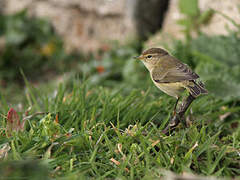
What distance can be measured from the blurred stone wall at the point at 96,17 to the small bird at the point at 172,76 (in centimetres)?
348

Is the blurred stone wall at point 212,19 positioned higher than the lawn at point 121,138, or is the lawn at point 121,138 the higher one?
the blurred stone wall at point 212,19

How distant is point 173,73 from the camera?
279cm

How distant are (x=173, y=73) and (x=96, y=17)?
462cm

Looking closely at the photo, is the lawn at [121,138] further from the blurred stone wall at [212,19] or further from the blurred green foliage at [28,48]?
the blurred green foliage at [28,48]

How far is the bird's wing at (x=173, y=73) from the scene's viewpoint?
2682 mm

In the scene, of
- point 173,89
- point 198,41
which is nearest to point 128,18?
point 198,41

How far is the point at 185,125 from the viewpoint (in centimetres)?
302

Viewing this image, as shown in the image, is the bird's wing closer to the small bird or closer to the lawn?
the small bird

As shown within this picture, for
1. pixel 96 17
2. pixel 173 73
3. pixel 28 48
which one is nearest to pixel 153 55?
pixel 173 73

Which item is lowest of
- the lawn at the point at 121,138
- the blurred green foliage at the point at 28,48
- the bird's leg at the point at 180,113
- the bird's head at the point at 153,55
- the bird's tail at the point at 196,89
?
the blurred green foliage at the point at 28,48

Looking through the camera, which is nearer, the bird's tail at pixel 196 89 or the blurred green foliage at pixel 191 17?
the bird's tail at pixel 196 89

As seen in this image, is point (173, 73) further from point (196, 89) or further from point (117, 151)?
point (117, 151)

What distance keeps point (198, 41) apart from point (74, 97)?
215cm

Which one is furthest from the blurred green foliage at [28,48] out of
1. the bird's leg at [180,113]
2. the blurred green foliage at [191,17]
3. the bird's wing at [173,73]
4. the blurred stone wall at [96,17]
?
the bird's leg at [180,113]
